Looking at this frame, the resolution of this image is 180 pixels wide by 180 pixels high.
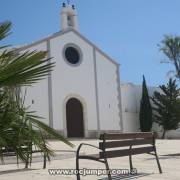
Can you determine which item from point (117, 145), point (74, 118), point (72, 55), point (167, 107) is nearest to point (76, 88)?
point (74, 118)

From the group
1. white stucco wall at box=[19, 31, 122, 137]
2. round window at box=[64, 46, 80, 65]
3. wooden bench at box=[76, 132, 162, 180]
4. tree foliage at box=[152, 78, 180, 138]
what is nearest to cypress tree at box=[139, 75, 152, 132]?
tree foliage at box=[152, 78, 180, 138]

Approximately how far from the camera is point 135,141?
7477 mm

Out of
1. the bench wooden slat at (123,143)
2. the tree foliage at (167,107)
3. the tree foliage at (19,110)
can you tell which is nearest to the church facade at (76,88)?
the tree foliage at (167,107)

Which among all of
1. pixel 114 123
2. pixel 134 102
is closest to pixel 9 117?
pixel 114 123

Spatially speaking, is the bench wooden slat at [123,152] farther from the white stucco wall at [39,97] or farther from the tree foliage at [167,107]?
the tree foliage at [167,107]

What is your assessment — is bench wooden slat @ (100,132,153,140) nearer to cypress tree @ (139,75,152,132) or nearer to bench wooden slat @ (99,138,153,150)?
bench wooden slat @ (99,138,153,150)

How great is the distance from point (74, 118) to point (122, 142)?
883 inches

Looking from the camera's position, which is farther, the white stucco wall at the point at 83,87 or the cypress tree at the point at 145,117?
the cypress tree at the point at 145,117

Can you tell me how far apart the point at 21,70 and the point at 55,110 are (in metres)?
23.7

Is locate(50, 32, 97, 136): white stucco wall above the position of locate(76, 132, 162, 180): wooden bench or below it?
above

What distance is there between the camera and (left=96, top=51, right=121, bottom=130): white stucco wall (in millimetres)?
30859

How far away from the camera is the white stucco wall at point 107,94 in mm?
30859

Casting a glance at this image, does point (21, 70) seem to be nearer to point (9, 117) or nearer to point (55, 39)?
point (9, 117)

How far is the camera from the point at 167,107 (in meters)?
33.0
